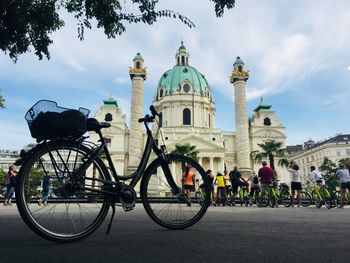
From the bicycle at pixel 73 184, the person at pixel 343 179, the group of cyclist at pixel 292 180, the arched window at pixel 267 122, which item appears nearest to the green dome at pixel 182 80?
the arched window at pixel 267 122

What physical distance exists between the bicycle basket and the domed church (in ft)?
174

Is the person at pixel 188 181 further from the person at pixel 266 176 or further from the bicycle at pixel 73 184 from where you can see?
the person at pixel 266 176

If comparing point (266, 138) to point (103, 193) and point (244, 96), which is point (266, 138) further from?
point (103, 193)

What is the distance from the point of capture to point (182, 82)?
7731cm

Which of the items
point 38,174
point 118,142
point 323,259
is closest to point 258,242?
point 323,259

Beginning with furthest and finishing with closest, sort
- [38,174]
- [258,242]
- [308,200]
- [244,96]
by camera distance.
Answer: [244,96] → [308,200] → [38,174] → [258,242]

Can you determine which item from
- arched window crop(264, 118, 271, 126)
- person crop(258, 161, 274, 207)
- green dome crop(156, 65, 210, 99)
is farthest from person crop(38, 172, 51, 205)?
arched window crop(264, 118, 271, 126)

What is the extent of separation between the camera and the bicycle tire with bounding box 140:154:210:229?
4336 millimetres

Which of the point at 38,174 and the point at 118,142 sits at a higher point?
the point at 118,142

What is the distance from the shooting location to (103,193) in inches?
149

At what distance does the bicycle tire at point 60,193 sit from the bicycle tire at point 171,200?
0.68 metres

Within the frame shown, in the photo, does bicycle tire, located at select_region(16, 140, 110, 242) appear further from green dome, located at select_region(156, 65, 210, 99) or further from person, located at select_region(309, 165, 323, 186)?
green dome, located at select_region(156, 65, 210, 99)

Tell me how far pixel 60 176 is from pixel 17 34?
475 cm

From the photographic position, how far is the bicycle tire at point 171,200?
4336 mm
